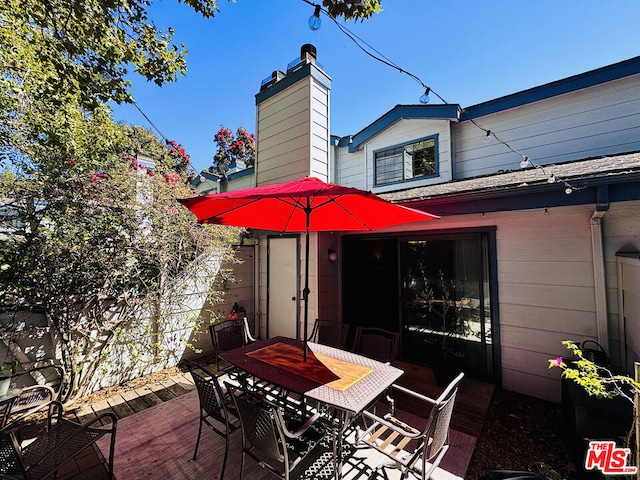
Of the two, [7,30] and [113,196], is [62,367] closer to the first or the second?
[113,196]

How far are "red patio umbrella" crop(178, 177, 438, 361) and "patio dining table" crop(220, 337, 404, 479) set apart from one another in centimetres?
34

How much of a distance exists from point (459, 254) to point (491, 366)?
1.75m

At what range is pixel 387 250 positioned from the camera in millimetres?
5125

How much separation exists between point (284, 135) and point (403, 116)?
3333mm

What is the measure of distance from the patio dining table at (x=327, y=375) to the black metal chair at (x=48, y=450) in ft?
3.60

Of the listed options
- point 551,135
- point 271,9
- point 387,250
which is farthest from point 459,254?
point 271,9

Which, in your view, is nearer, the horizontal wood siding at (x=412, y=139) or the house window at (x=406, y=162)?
the horizontal wood siding at (x=412, y=139)

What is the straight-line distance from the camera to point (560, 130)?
5.06m

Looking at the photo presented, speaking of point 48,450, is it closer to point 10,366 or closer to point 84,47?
point 10,366

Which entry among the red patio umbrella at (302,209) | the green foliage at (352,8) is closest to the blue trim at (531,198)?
the red patio umbrella at (302,209)

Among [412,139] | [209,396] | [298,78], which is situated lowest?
[209,396]

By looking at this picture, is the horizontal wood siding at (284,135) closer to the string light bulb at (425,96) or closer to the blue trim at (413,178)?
the string light bulb at (425,96)

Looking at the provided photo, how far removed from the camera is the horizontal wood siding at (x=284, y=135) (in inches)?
196

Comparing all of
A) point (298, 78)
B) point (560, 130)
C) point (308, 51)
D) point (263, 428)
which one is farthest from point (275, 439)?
point (560, 130)
